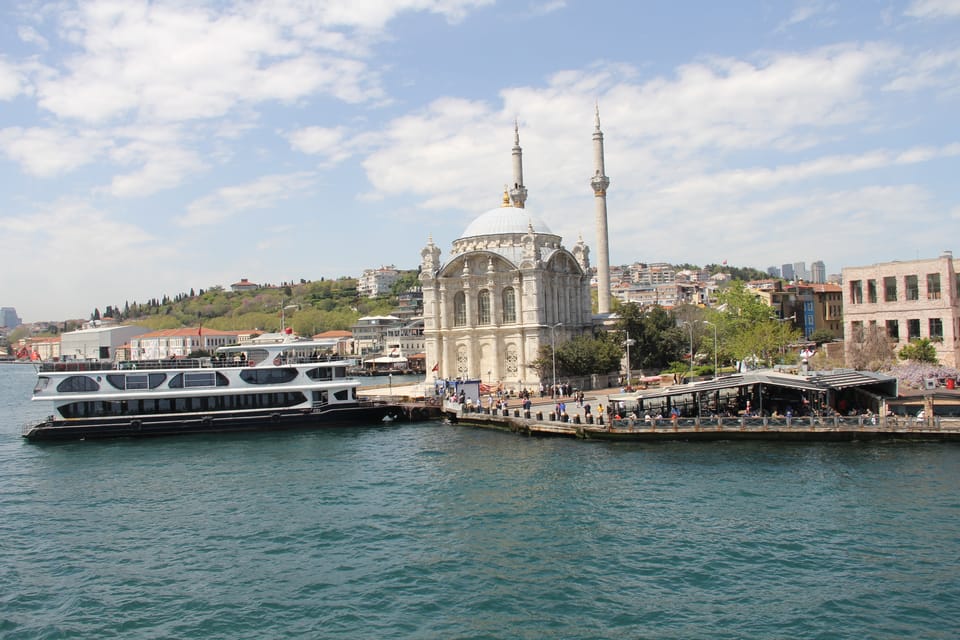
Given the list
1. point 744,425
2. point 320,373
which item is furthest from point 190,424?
point 744,425

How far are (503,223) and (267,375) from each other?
890 inches

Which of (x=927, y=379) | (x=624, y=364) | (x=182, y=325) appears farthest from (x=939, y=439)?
(x=182, y=325)

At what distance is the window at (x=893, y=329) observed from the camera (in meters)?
41.5

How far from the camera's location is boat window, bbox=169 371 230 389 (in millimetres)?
39125

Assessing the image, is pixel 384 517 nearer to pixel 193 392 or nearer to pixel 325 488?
pixel 325 488

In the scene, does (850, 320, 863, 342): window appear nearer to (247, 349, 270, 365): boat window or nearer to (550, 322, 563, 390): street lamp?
(550, 322, 563, 390): street lamp

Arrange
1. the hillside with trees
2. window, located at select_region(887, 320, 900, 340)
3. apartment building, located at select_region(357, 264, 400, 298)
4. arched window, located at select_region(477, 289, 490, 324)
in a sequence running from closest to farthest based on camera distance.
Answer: window, located at select_region(887, 320, 900, 340)
arched window, located at select_region(477, 289, 490, 324)
the hillside with trees
apartment building, located at select_region(357, 264, 400, 298)

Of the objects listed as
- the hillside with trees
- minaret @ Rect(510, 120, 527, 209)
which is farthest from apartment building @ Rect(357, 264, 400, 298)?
minaret @ Rect(510, 120, 527, 209)

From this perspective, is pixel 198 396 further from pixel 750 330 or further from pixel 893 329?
pixel 893 329

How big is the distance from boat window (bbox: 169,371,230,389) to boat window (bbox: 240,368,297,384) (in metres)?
1.01

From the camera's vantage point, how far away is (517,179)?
6600 cm

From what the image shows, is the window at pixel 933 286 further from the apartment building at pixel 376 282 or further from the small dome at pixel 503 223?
the apartment building at pixel 376 282

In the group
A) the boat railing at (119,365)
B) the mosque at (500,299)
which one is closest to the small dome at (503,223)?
the mosque at (500,299)

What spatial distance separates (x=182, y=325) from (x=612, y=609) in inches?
6466
